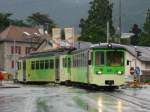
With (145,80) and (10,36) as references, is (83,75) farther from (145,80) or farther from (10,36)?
(10,36)

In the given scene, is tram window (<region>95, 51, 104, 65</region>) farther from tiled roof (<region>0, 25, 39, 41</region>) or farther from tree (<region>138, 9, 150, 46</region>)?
tree (<region>138, 9, 150, 46</region>)

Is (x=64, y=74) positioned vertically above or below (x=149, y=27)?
below

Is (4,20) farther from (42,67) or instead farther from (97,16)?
(42,67)

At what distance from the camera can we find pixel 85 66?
130ft

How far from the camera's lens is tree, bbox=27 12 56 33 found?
173500 mm

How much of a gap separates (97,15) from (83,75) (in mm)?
97853

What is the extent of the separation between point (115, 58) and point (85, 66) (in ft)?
7.83

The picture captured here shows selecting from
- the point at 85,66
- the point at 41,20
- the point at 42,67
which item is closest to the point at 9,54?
the point at 41,20

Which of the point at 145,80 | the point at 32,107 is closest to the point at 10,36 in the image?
the point at 145,80

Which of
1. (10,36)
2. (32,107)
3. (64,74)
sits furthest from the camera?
(10,36)

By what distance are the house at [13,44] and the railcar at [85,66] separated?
64790mm

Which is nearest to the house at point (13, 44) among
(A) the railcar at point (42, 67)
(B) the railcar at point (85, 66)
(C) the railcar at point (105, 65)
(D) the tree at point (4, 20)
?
(D) the tree at point (4, 20)

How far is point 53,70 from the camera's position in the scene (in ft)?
175

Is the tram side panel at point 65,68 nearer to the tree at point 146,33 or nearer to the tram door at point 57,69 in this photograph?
the tram door at point 57,69
